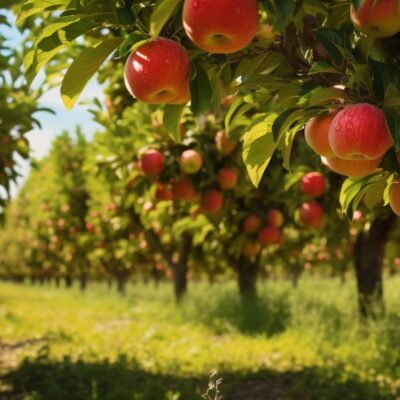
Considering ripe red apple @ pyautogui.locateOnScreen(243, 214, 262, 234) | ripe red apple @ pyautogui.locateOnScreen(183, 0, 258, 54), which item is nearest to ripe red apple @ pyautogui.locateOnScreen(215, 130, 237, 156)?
ripe red apple @ pyautogui.locateOnScreen(243, 214, 262, 234)

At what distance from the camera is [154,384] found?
5598mm

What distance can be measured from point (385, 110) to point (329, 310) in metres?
8.05

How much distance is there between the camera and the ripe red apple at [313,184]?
15.8 feet

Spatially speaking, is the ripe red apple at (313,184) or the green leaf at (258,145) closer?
the green leaf at (258,145)

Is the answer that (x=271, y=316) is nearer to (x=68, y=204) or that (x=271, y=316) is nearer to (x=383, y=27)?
(x=383, y=27)

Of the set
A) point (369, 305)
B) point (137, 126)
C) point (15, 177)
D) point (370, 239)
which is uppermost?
point (137, 126)

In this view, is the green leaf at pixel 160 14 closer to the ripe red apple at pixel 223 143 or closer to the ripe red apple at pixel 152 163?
the ripe red apple at pixel 152 163

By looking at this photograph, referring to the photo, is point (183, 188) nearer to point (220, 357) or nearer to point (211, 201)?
point (211, 201)

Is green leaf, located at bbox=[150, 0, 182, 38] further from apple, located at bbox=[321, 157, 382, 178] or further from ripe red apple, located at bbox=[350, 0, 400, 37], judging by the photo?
apple, located at bbox=[321, 157, 382, 178]

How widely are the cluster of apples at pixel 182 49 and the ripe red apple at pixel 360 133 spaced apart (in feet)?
1.34

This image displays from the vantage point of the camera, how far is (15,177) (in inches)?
210

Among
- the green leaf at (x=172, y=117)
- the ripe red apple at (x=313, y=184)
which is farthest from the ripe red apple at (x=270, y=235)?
the green leaf at (x=172, y=117)

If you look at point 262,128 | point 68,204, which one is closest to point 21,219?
point 68,204

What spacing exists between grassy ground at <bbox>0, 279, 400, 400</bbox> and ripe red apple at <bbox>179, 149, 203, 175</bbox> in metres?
1.98
